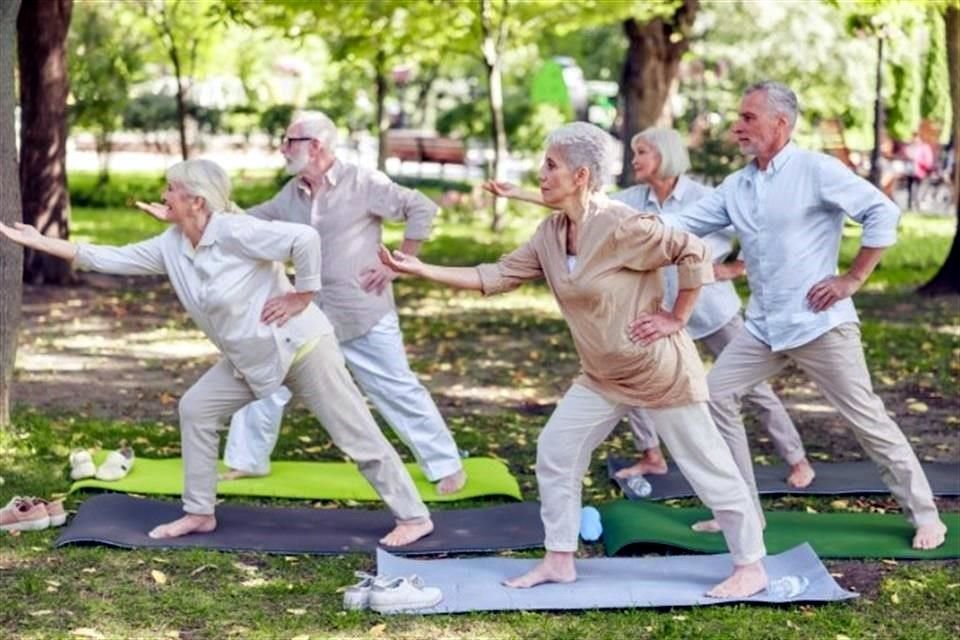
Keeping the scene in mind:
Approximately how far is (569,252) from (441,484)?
2.38 m

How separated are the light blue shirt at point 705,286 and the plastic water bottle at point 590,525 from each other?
1.06 meters

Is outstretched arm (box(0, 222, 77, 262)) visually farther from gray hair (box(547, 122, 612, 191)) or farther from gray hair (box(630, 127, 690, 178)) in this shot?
gray hair (box(630, 127, 690, 178))

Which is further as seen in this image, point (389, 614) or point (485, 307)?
point (485, 307)

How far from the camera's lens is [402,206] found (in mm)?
7680

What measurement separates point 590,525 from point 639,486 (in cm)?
87

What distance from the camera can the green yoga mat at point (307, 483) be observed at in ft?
26.0

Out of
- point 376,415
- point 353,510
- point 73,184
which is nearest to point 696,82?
point 73,184

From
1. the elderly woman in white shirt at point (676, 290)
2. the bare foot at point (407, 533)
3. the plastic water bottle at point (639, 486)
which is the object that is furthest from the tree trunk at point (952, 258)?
the bare foot at point (407, 533)

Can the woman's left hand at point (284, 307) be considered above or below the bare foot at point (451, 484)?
above

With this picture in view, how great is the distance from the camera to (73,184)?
87.2 ft

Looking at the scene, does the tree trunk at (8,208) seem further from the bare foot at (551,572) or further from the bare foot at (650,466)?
the bare foot at (551,572)

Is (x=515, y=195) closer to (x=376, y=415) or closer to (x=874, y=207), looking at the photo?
(x=874, y=207)

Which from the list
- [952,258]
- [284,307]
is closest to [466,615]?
[284,307]

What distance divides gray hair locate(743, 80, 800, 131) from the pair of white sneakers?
2306 mm
